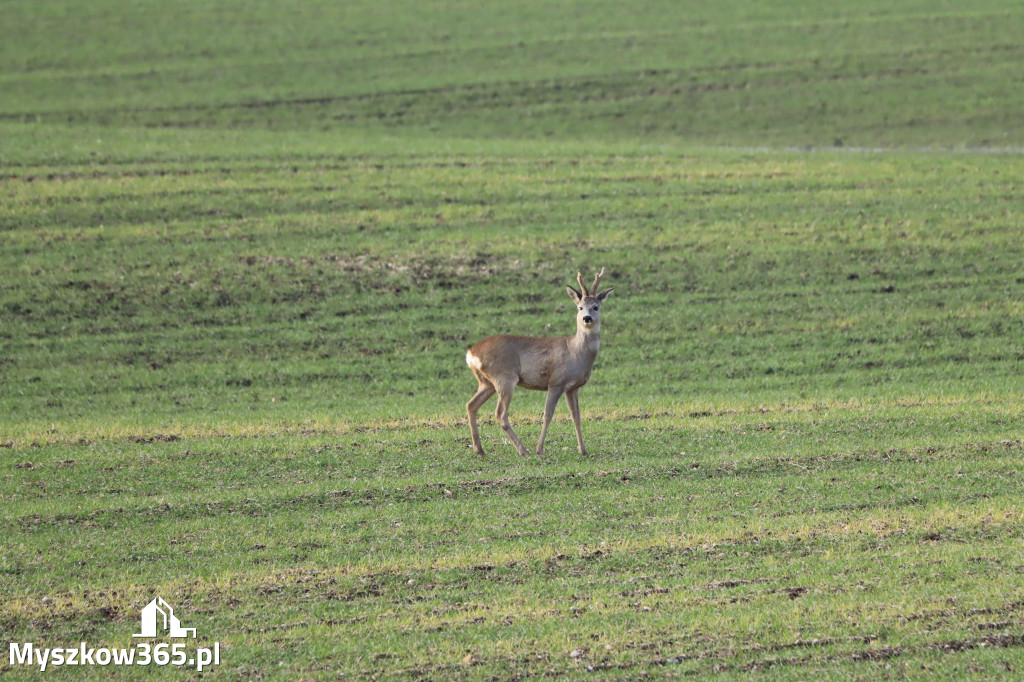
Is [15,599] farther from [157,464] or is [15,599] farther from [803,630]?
[803,630]

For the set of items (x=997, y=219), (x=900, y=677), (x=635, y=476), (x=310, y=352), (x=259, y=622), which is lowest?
(x=900, y=677)

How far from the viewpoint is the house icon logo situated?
1006 cm

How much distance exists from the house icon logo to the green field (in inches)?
8.0

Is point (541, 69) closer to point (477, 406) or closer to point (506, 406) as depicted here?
point (477, 406)

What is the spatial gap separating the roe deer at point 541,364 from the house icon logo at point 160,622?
20.0ft

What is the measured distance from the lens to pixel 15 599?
10.8 metres

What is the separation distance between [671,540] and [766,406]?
23.0 feet

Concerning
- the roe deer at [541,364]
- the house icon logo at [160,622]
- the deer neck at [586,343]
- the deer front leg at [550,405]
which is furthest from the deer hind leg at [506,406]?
the house icon logo at [160,622]

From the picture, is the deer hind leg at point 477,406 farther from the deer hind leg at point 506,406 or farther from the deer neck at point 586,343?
the deer neck at point 586,343

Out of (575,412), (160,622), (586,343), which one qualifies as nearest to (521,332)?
(586,343)

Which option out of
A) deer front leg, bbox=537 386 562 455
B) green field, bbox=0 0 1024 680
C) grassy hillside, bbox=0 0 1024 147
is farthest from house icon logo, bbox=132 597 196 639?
grassy hillside, bbox=0 0 1024 147

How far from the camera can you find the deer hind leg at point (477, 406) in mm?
15867

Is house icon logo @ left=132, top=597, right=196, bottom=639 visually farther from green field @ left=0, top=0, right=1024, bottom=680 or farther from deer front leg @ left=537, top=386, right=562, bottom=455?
deer front leg @ left=537, top=386, right=562, bottom=455

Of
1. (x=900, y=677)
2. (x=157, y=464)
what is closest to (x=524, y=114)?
(x=157, y=464)
